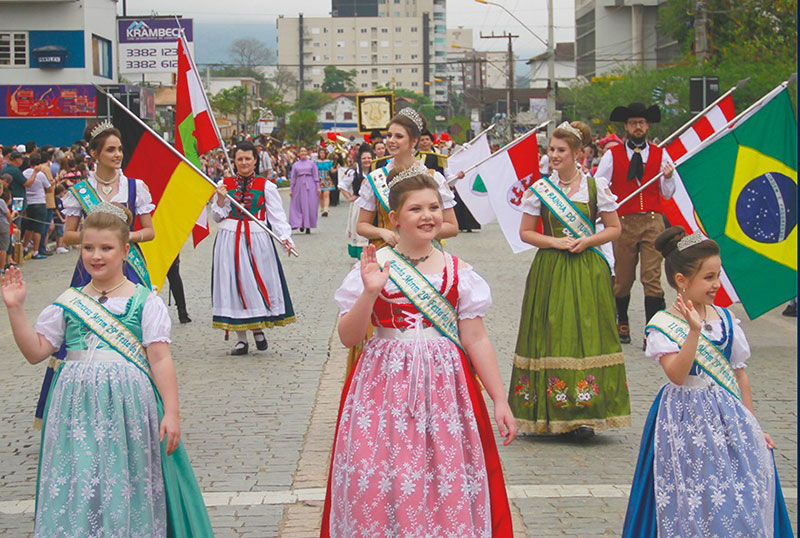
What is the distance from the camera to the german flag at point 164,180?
28.7 feet

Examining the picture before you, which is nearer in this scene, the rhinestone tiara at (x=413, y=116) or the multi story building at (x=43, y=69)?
the rhinestone tiara at (x=413, y=116)

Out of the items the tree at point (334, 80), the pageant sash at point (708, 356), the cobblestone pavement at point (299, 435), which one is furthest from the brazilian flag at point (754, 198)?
the tree at point (334, 80)

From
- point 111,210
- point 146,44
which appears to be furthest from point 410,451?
point 146,44

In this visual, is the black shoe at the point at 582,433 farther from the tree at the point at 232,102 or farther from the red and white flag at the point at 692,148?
the tree at the point at 232,102

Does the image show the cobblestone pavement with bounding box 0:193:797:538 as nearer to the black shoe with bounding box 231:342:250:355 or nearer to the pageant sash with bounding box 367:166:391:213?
the black shoe with bounding box 231:342:250:355

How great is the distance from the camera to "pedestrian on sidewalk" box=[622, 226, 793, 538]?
451cm

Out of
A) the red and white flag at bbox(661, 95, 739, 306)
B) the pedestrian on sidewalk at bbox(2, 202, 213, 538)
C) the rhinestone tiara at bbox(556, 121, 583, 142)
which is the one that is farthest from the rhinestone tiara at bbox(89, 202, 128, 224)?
the red and white flag at bbox(661, 95, 739, 306)

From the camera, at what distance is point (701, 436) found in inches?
180

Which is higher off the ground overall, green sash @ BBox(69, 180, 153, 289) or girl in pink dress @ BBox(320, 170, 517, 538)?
green sash @ BBox(69, 180, 153, 289)

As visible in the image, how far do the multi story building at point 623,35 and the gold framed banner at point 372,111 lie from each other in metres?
50.0

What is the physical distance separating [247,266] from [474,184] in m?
2.71

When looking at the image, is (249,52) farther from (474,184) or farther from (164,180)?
(164,180)

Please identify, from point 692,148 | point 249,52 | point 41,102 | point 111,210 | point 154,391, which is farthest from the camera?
point 249,52

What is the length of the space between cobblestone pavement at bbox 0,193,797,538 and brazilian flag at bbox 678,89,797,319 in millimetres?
913
